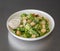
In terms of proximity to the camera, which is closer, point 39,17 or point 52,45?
point 52,45

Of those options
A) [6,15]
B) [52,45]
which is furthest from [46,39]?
[6,15]

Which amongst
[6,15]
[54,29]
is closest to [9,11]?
[6,15]

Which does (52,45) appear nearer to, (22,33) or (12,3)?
(22,33)

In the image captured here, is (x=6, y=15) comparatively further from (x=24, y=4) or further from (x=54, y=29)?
(x=54, y=29)

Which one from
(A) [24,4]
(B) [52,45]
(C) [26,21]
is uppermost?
(A) [24,4]
